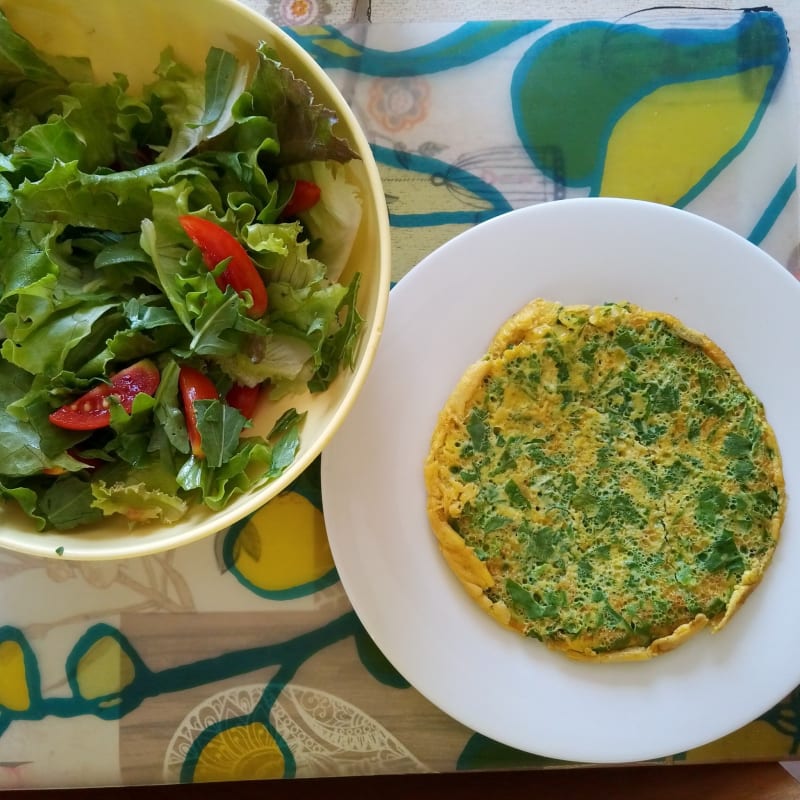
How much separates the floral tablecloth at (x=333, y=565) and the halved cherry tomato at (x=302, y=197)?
0.24 meters

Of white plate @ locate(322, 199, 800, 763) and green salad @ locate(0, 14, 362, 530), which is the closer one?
green salad @ locate(0, 14, 362, 530)

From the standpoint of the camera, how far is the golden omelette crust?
40.7 inches

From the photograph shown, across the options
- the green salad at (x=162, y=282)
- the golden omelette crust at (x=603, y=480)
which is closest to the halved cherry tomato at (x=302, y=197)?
the green salad at (x=162, y=282)

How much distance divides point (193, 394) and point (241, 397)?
2.7 inches

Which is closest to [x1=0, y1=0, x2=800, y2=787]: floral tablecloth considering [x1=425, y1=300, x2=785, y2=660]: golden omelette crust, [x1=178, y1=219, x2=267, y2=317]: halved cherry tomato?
[x1=425, y1=300, x2=785, y2=660]: golden omelette crust

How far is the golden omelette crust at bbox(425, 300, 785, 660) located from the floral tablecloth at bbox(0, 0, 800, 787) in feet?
0.69

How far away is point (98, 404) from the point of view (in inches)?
35.0

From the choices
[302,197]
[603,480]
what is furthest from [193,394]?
[603,480]

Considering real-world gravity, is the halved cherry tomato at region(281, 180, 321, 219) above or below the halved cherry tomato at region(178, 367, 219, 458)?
above

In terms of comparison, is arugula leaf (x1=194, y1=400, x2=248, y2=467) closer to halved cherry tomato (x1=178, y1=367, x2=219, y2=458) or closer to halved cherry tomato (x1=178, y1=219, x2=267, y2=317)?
halved cherry tomato (x1=178, y1=367, x2=219, y2=458)

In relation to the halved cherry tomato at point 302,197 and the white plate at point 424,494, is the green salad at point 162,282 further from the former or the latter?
the white plate at point 424,494

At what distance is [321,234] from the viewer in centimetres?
95

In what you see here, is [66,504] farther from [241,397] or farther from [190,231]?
[190,231]

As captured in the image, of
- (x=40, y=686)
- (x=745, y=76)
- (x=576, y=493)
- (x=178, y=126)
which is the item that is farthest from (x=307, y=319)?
(x=745, y=76)
